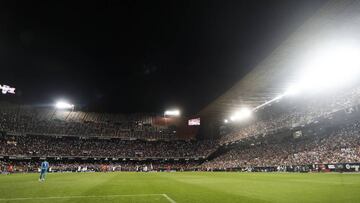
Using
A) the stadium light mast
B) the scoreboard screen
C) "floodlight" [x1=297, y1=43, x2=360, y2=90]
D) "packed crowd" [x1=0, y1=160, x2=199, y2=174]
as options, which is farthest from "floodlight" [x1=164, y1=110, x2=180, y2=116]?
"floodlight" [x1=297, y1=43, x2=360, y2=90]

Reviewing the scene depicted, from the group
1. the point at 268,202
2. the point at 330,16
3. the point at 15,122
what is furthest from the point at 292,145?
the point at 15,122

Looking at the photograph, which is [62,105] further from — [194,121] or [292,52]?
[292,52]

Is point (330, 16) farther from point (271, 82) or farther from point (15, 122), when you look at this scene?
point (15, 122)

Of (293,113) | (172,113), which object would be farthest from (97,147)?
(293,113)

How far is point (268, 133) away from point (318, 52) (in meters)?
30.0

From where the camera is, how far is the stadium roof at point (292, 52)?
26.0m

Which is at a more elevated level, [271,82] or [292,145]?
[271,82]

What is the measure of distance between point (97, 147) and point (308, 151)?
61442 mm

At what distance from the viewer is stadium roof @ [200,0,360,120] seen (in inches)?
1025

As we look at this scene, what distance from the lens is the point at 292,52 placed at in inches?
1344

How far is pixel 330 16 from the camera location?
85.9 ft

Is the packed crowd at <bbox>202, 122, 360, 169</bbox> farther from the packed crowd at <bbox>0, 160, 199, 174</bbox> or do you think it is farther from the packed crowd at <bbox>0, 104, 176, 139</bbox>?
the packed crowd at <bbox>0, 104, 176, 139</bbox>

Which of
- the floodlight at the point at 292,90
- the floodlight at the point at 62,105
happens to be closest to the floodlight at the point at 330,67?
the floodlight at the point at 292,90

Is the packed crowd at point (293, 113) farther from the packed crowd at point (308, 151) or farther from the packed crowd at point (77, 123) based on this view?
the packed crowd at point (77, 123)
